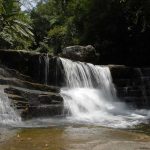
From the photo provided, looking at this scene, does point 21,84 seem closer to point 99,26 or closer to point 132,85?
point 132,85

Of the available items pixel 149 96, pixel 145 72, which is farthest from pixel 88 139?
pixel 145 72

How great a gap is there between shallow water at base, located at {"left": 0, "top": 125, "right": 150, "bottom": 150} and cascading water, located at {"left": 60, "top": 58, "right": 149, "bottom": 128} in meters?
3.91

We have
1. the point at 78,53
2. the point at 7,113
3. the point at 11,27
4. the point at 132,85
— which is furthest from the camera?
the point at 11,27

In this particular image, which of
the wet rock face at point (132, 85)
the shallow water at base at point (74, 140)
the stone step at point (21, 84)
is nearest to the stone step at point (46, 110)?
the stone step at point (21, 84)

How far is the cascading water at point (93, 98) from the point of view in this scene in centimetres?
1708

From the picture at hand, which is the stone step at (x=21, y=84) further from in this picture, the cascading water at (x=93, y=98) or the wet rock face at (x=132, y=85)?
the wet rock face at (x=132, y=85)

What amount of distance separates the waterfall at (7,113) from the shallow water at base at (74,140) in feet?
8.11

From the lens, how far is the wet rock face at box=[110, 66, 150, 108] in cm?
2270

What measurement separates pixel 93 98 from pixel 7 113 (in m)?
7.26

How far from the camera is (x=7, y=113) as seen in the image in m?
14.5

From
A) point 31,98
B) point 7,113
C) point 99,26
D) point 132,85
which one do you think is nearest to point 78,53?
point 132,85

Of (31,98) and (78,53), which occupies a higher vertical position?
(78,53)

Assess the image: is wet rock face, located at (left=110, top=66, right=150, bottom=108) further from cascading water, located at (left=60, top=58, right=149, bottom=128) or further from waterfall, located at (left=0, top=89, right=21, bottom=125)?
waterfall, located at (left=0, top=89, right=21, bottom=125)

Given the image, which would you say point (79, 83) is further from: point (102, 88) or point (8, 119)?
point (8, 119)
